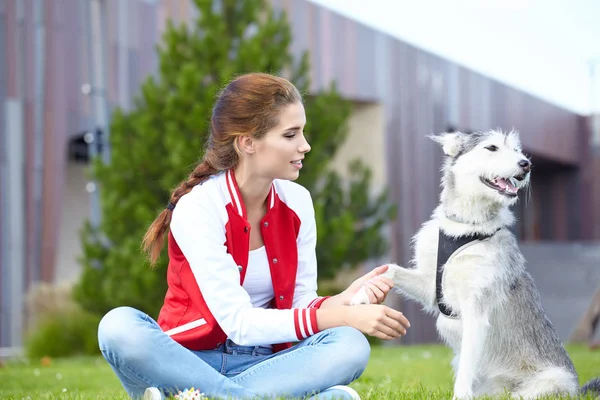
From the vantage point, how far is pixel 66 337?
11.2 meters

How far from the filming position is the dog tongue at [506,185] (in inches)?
153

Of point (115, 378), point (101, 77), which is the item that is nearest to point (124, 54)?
point (101, 77)

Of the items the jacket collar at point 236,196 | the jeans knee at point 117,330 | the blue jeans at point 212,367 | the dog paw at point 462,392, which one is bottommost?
the dog paw at point 462,392

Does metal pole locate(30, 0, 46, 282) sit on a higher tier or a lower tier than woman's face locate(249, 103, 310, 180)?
higher

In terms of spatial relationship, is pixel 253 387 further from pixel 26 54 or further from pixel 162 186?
pixel 26 54

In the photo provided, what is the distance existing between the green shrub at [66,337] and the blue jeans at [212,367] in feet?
26.3

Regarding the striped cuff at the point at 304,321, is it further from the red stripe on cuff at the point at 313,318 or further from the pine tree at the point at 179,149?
the pine tree at the point at 179,149

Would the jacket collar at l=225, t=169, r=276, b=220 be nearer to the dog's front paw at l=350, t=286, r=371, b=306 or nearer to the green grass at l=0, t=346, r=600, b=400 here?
the dog's front paw at l=350, t=286, r=371, b=306

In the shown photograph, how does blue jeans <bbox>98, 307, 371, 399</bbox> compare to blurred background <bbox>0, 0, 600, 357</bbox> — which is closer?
blue jeans <bbox>98, 307, 371, 399</bbox>

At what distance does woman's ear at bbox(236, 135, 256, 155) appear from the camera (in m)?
3.67

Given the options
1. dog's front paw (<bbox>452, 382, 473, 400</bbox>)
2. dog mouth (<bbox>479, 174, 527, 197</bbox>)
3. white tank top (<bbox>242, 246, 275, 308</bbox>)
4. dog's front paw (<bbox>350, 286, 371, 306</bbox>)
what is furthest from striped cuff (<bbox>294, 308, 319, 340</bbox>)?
dog mouth (<bbox>479, 174, 527, 197</bbox>)

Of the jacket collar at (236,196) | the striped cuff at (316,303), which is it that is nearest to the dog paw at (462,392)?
the striped cuff at (316,303)

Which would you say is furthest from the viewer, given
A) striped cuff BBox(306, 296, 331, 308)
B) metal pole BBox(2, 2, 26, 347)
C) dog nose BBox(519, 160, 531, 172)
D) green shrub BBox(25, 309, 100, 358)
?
metal pole BBox(2, 2, 26, 347)

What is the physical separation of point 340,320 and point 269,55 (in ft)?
25.8
